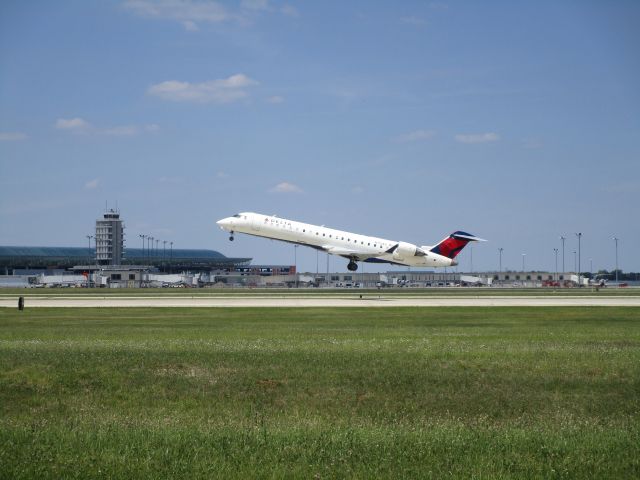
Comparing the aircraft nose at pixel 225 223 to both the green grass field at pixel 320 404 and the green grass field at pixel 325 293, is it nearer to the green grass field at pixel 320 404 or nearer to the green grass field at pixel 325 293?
the green grass field at pixel 325 293

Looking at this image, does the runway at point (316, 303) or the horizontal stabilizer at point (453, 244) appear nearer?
the runway at point (316, 303)

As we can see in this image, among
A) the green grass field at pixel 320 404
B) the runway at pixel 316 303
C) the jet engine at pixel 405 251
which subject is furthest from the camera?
the jet engine at pixel 405 251

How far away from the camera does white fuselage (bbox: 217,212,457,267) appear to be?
301 ft

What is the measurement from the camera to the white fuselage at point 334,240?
301 ft

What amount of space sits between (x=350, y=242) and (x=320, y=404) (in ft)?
243

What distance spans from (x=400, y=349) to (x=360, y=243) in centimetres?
6762

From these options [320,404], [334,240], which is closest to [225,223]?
[334,240]

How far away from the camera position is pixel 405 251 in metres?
94.3

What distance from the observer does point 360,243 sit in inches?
3723

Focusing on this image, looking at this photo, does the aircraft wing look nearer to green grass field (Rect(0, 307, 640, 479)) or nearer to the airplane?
the airplane

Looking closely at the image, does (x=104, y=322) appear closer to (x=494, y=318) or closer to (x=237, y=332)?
(x=237, y=332)

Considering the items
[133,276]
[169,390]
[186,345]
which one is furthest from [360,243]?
[133,276]

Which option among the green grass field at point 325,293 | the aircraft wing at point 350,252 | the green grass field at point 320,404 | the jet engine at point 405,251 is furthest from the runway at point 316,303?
the green grass field at point 320,404

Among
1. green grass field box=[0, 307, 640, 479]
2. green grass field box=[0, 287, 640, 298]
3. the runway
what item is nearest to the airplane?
green grass field box=[0, 287, 640, 298]
